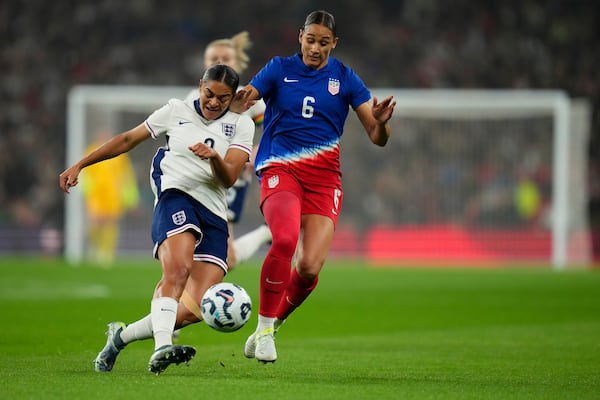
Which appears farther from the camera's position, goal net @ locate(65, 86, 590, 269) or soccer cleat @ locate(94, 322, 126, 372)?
goal net @ locate(65, 86, 590, 269)

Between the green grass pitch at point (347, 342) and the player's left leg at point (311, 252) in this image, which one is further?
the player's left leg at point (311, 252)

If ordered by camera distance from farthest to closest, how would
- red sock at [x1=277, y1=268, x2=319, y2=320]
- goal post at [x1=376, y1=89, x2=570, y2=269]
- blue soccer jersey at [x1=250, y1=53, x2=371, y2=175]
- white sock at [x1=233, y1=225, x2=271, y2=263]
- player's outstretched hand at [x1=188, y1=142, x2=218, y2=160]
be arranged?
goal post at [x1=376, y1=89, x2=570, y2=269] < white sock at [x1=233, y1=225, x2=271, y2=263] < red sock at [x1=277, y1=268, x2=319, y2=320] < blue soccer jersey at [x1=250, y1=53, x2=371, y2=175] < player's outstretched hand at [x1=188, y1=142, x2=218, y2=160]

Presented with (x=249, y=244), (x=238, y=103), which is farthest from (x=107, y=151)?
(x=249, y=244)

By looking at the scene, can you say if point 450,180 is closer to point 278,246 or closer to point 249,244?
point 249,244

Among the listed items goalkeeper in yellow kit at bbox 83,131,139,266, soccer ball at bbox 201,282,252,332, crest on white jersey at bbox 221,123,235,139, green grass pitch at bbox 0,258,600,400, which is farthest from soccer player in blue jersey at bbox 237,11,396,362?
goalkeeper in yellow kit at bbox 83,131,139,266

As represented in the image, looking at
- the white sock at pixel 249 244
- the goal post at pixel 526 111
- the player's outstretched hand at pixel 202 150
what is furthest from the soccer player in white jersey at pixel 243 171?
the goal post at pixel 526 111

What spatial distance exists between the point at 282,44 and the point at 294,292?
2220 cm

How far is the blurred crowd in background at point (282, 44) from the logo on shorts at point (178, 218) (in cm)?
2153

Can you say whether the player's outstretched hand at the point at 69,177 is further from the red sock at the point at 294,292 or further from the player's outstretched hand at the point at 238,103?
the red sock at the point at 294,292

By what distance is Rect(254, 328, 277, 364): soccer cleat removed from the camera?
793cm

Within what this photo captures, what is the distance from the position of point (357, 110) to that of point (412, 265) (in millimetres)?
16798

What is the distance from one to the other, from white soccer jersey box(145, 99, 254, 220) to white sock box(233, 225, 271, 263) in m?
3.93

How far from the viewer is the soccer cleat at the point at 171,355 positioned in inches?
275

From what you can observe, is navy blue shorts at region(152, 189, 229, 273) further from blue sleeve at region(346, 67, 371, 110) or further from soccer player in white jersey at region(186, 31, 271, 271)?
soccer player in white jersey at region(186, 31, 271, 271)
